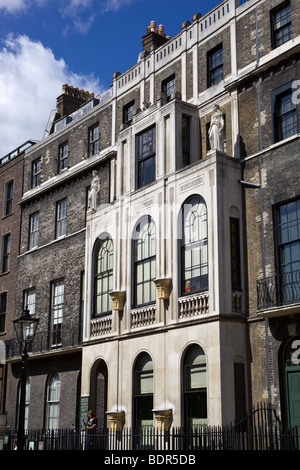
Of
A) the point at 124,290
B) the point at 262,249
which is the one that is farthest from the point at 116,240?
the point at 262,249

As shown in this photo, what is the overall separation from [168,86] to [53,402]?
46.0 ft

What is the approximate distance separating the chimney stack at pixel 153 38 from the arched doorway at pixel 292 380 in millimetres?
15002

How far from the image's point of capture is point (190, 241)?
21.8 meters

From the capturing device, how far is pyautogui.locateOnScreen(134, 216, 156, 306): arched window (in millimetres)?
23141

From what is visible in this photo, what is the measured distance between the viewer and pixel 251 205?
70.2ft

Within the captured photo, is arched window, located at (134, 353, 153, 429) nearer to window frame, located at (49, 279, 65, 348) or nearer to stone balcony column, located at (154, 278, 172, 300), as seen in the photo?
stone balcony column, located at (154, 278, 172, 300)

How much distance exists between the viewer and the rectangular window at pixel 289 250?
63.3 ft

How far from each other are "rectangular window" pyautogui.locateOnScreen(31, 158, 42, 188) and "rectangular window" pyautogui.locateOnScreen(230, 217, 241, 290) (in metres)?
15.2

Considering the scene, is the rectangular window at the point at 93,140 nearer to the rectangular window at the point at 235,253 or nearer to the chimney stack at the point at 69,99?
the chimney stack at the point at 69,99

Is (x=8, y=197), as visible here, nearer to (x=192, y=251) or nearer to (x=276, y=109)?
(x=192, y=251)

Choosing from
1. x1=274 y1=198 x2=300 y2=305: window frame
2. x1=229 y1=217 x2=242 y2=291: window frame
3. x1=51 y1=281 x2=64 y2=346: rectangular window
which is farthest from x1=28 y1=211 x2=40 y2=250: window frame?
x1=274 y1=198 x2=300 y2=305: window frame

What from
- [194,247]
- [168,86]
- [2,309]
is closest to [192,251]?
[194,247]

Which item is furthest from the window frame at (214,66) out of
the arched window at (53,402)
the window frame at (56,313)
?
the arched window at (53,402)
